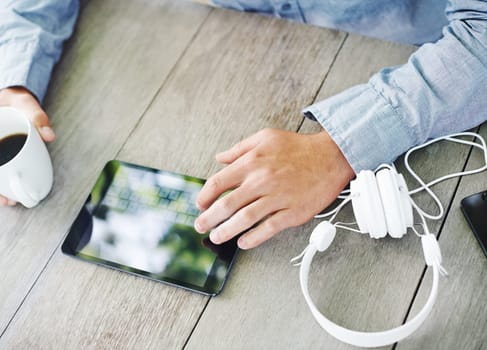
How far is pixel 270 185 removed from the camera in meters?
0.68

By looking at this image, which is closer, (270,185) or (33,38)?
(270,185)

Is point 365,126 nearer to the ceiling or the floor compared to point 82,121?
nearer to the ceiling

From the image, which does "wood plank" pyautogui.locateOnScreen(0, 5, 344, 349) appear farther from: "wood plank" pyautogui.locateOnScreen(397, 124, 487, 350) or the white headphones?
"wood plank" pyautogui.locateOnScreen(397, 124, 487, 350)

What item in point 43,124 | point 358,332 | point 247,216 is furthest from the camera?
point 43,124

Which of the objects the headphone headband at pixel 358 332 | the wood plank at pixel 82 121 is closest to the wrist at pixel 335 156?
the headphone headband at pixel 358 332

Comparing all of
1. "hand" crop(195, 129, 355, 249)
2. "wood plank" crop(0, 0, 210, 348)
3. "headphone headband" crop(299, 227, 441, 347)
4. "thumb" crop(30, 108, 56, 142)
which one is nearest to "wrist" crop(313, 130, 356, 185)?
"hand" crop(195, 129, 355, 249)

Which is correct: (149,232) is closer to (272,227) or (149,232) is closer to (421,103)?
(272,227)

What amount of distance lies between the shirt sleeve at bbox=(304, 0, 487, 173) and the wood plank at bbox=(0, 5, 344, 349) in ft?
0.32

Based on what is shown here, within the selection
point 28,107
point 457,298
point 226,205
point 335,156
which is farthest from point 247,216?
point 28,107

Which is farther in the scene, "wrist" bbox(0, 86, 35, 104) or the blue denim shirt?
"wrist" bbox(0, 86, 35, 104)

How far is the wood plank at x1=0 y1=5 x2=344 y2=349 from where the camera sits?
62 centimetres

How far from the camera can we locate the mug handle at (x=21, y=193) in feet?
2.19

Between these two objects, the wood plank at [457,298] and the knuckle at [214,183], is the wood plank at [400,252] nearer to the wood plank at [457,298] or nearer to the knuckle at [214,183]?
the wood plank at [457,298]

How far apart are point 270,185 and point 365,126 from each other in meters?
0.14
